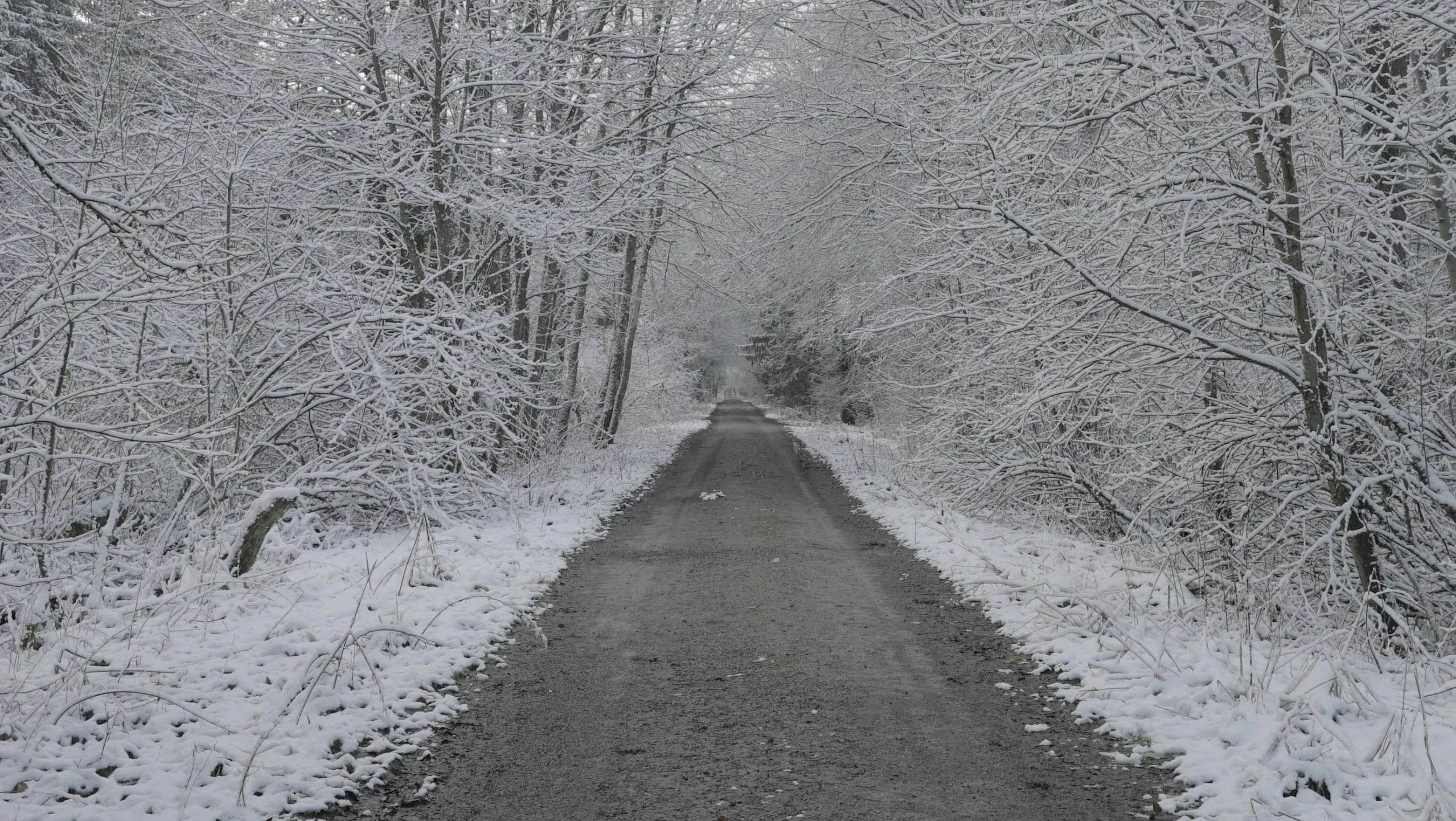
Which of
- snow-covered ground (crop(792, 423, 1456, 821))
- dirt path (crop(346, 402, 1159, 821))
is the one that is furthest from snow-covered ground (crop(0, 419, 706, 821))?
snow-covered ground (crop(792, 423, 1456, 821))

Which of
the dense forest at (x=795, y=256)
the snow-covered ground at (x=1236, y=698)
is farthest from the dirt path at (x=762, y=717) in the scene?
the dense forest at (x=795, y=256)

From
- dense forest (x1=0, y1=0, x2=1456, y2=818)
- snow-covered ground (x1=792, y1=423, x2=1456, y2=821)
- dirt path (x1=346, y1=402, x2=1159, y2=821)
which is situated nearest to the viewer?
snow-covered ground (x1=792, y1=423, x2=1456, y2=821)

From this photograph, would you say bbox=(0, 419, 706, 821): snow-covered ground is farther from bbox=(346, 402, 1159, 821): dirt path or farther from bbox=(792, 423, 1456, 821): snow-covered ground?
bbox=(792, 423, 1456, 821): snow-covered ground

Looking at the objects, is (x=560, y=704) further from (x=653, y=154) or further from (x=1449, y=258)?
(x=653, y=154)

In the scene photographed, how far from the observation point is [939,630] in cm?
724

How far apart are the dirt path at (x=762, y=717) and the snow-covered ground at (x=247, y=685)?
0.36m

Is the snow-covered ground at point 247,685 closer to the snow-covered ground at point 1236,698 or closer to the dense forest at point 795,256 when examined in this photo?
the dense forest at point 795,256

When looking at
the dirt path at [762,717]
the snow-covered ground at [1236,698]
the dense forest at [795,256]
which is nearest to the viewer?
the snow-covered ground at [1236,698]

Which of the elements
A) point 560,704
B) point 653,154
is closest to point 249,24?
point 653,154

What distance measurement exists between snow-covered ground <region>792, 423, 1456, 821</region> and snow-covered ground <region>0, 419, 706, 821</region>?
3.75 meters

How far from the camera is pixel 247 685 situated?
5078mm

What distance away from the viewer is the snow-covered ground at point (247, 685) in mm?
3953

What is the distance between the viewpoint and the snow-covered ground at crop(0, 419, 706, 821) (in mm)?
3953

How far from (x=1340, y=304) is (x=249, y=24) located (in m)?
11.8
